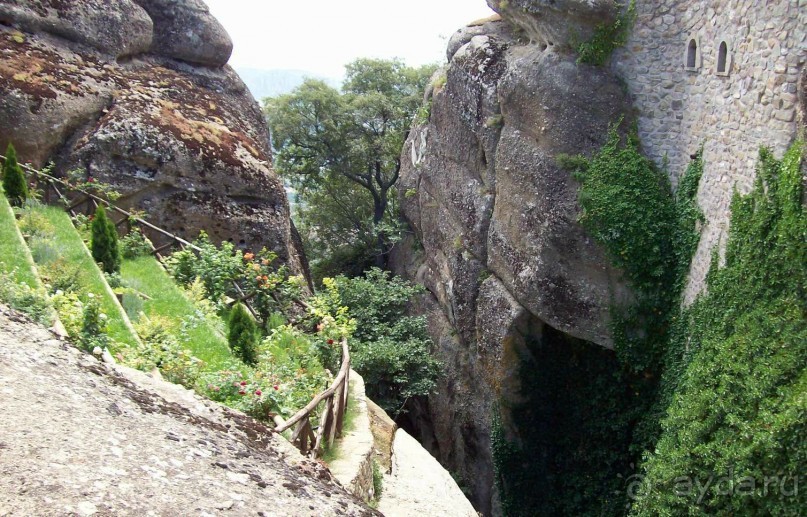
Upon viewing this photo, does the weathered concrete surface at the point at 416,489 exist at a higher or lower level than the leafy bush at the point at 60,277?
lower

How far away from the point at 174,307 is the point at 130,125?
625 centimetres

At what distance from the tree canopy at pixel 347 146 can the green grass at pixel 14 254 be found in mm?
14666

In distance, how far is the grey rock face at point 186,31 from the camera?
18812 millimetres

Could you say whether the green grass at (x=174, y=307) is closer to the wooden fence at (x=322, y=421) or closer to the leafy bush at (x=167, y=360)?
the leafy bush at (x=167, y=360)

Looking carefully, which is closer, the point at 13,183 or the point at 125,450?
the point at 125,450

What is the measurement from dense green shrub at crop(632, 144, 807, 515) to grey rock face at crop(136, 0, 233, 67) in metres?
14.8

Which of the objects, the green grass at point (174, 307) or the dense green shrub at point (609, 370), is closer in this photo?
the green grass at point (174, 307)

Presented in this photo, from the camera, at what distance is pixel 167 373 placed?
798cm

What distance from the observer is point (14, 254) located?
964 cm

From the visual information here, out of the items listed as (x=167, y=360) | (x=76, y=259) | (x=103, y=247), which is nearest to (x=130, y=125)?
(x=103, y=247)


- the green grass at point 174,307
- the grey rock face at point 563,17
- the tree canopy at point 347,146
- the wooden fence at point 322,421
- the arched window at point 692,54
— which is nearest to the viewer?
the wooden fence at point 322,421

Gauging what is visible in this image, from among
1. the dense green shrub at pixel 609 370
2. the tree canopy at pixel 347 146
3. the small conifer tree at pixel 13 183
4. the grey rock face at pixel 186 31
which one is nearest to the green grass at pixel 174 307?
the small conifer tree at pixel 13 183

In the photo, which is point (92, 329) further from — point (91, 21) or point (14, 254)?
point (91, 21)

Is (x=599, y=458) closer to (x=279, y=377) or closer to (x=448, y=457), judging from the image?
(x=448, y=457)
